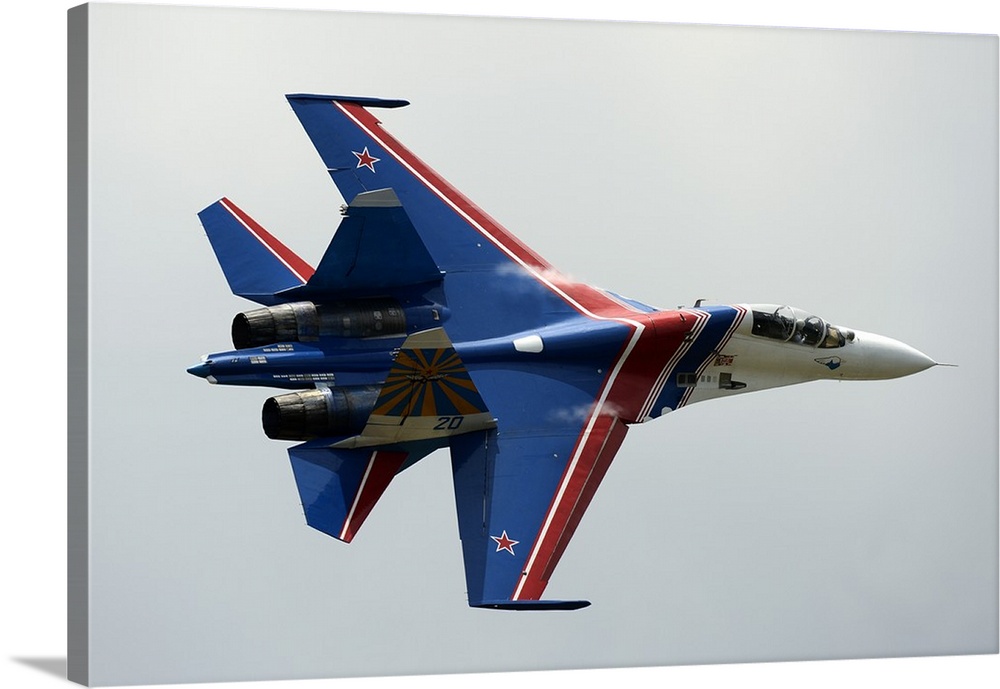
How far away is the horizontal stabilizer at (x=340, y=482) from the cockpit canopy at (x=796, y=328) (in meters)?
2.65

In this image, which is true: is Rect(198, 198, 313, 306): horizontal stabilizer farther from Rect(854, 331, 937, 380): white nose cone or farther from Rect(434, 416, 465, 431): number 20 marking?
Rect(854, 331, 937, 380): white nose cone

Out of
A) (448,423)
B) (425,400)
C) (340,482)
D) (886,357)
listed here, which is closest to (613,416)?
(448,423)

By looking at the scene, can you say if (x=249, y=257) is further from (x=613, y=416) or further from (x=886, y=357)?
(x=886, y=357)

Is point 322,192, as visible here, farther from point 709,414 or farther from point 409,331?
point 709,414

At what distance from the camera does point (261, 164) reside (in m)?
10.6

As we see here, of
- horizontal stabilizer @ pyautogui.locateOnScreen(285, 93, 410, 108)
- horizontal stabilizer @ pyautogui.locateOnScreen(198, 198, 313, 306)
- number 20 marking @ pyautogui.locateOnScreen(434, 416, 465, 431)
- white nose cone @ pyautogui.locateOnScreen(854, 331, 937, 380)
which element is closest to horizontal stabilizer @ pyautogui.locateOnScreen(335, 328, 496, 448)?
number 20 marking @ pyautogui.locateOnScreen(434, 416, 465, 431)

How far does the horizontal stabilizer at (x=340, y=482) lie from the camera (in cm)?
1033

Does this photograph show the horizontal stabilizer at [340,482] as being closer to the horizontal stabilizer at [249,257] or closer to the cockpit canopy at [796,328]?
the horizontal stabilizer at [249,257]

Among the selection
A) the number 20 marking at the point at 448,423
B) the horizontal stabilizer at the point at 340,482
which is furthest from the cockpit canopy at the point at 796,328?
the horizontal stabilizer at the point at 340,482

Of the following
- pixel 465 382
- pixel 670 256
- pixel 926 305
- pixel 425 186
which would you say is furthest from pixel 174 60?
pixel 926 305

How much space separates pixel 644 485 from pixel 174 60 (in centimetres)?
397

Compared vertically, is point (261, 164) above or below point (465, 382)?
above

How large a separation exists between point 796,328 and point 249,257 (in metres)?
3.71

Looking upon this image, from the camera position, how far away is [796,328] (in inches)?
463
